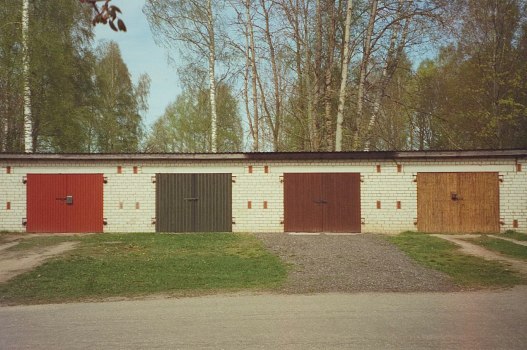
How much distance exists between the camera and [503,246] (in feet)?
41.4

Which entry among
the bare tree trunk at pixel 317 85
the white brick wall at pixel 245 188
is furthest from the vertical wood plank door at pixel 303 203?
the bare tree trunk at pixel 317 85

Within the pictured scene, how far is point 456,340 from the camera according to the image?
16.3ft

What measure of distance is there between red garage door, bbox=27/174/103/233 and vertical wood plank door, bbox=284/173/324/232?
22.4 feet

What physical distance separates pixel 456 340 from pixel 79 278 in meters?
6.85

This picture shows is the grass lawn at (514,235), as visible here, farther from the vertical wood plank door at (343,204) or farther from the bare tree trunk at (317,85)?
the bare tree trunk at (317,85)

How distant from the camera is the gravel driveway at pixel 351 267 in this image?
805 centimetres

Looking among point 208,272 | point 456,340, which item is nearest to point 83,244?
point 208,272

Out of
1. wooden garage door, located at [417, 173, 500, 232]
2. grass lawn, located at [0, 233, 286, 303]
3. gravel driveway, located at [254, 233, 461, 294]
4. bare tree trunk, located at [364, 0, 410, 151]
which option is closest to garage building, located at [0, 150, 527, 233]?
wooden garage door, located at [417, 173, 500, 232]

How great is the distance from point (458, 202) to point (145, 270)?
1147 cm

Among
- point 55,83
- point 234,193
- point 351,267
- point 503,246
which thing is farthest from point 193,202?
point 55,83

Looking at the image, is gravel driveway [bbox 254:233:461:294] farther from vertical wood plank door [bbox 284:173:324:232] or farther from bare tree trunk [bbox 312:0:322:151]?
bare tree trunk [bbox 312:0:322:151]

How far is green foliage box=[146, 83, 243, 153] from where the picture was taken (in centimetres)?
3381

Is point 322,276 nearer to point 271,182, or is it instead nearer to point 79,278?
point 79,278

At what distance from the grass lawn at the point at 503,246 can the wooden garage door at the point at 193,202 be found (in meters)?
8.25
